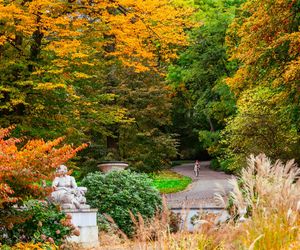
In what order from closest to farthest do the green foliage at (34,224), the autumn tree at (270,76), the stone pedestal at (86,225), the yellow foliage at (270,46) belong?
the green foliage at (34,224) → the stone pedestal at (86,225) → the yellow foliage at (270,46) → the autumn tree at (270,76)

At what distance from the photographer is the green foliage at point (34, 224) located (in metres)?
9.02

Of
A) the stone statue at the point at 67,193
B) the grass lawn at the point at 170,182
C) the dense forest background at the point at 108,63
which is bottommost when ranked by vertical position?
the grass lawn at the point at 170,182

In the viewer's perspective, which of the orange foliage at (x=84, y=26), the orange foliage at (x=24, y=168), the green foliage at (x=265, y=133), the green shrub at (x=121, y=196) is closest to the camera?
the orange foliage at (x=24, y=168)

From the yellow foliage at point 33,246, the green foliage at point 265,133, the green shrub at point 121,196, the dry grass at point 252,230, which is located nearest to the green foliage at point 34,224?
the yellow foliage at point 33,246

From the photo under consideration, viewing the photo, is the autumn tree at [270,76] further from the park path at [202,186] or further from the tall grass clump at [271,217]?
the tall grass clump at [271,217]

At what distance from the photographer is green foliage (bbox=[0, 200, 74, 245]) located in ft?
29.6

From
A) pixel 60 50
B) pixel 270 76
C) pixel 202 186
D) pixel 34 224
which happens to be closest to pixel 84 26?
pixel 60 50

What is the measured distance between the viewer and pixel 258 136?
21.7 metres

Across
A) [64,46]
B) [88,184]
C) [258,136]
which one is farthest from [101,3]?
[258,136]

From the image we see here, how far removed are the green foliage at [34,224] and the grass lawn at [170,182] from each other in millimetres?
20030

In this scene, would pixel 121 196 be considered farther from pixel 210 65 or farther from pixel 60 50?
pixel 210 65

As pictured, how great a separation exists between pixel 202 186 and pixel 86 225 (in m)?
22.0

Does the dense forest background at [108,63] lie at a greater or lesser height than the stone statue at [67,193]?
greater

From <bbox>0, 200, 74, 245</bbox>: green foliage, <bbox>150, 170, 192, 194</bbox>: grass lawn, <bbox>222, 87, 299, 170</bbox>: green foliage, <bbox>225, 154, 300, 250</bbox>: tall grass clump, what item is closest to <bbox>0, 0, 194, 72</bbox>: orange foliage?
<bbox>222, 87, 299, 170</bbox>: green foliage
